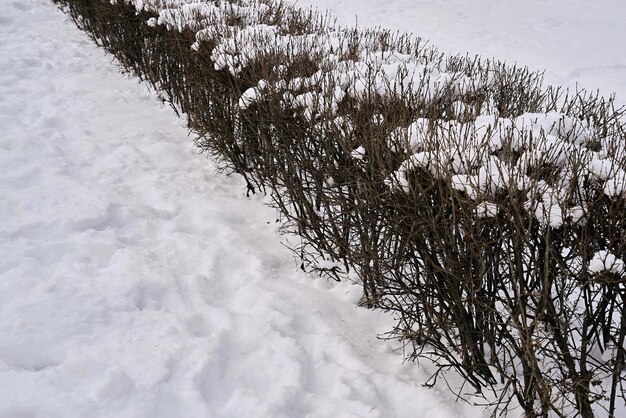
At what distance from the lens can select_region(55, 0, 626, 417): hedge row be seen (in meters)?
1.97

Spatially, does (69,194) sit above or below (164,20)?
below

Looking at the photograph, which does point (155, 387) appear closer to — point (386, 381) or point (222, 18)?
point (386, 381)

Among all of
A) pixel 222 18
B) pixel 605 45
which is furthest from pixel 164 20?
pixel 605 45

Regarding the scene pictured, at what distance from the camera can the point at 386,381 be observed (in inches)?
108

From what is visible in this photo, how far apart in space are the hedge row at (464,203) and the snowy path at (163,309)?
33cm

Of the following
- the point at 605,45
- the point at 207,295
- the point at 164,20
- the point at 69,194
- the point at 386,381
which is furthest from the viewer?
the point at 605,45

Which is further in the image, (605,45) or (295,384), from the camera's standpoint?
(605,45)

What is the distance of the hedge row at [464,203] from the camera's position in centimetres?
197

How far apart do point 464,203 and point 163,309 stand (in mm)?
2066

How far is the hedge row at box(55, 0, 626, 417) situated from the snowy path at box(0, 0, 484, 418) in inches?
13.0

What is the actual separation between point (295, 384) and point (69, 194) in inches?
118

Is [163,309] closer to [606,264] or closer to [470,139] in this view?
[470,139]

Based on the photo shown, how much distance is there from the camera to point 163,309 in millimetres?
3164

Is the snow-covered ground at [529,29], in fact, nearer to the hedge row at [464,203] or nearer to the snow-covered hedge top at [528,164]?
the hedge row at [464,203]
